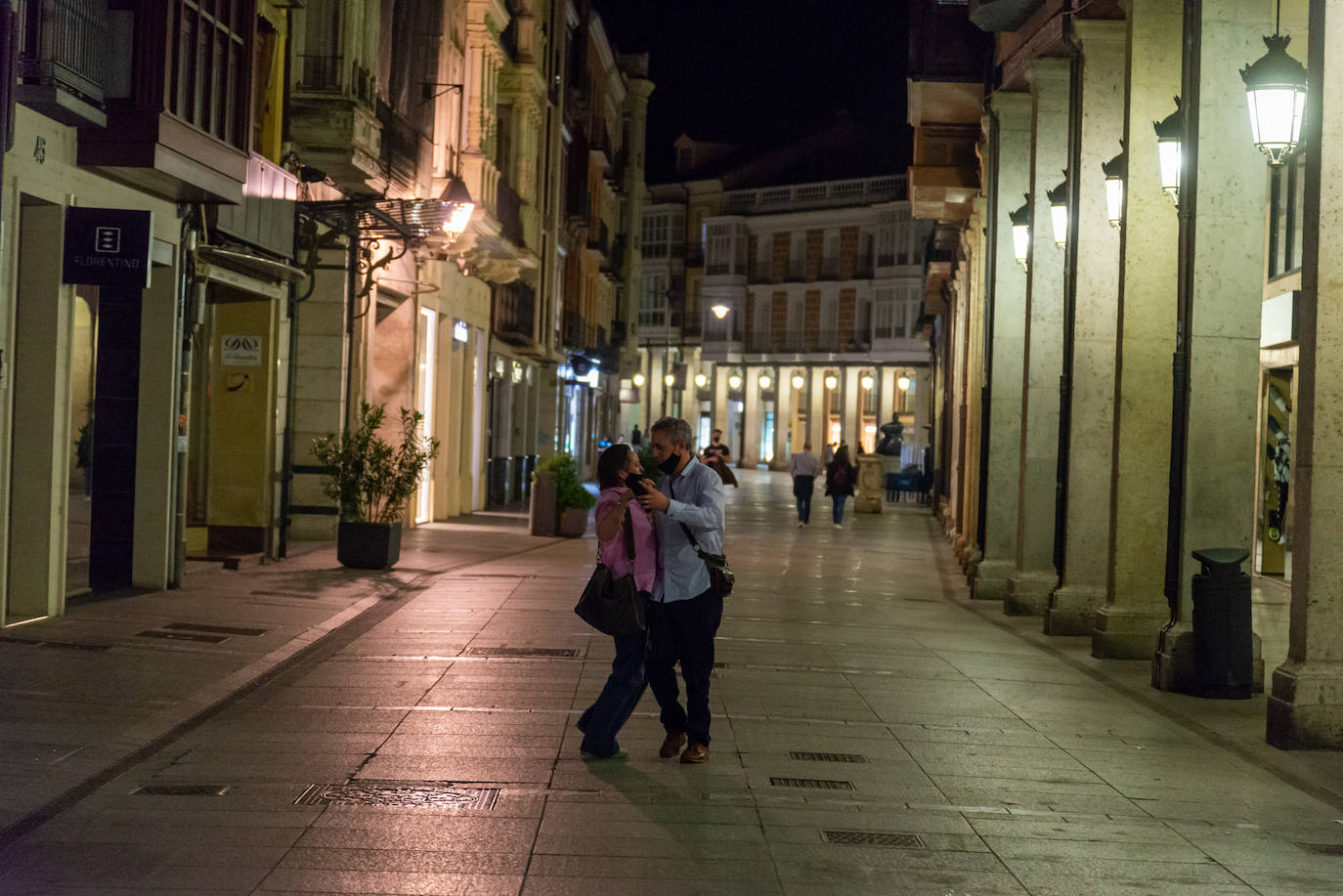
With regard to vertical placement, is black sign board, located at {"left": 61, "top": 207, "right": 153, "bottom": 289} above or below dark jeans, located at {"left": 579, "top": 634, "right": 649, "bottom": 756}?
above

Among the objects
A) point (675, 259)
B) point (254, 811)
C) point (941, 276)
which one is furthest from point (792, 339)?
point (254, 811)

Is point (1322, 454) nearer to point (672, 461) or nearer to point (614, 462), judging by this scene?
point (672, 461)

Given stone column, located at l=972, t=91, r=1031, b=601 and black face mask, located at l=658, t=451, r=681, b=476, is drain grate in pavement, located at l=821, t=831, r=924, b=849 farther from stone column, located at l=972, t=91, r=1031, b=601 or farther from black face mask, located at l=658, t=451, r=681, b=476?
stone column, located at l=972, t=91, r=1031, b=601

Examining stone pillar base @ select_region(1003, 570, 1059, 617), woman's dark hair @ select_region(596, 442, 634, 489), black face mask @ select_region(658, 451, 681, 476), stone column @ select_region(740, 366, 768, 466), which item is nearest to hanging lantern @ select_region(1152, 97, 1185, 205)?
stone pillar base @ select_region(1003, 570, 1059, 617)

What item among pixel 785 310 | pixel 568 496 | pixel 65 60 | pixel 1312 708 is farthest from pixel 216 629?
pixel 785 310

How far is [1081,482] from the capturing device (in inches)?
589

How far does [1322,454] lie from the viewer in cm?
924

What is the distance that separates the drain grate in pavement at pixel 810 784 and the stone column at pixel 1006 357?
11215 millimetres

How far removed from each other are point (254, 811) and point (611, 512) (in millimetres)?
2186

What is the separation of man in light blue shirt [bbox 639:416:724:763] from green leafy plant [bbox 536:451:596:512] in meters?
17.4

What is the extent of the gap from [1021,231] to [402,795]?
1268 cm

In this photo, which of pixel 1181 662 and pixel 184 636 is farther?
pixel 184 636

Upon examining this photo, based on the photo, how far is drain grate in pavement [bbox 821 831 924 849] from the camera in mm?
6520

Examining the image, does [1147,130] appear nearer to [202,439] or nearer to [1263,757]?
[1263,757]
